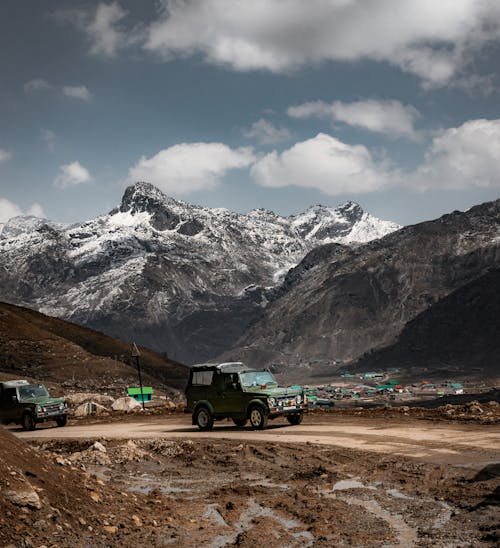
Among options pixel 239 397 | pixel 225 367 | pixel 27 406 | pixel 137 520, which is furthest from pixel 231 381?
pixel 137 520

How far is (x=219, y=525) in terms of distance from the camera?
13648 millimetres

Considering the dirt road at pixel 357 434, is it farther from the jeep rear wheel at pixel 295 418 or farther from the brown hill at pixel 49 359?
the brown hill at pixel 49 359

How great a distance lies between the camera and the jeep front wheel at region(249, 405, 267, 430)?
87.4 feet

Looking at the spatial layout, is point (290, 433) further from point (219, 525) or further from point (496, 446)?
point (219, 525)

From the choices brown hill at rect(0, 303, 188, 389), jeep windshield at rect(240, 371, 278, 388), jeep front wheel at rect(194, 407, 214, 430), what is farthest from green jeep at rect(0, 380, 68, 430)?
brown hill at rect(0, 303, 188, 389)

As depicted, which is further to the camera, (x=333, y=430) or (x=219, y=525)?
(x=333, y=430)

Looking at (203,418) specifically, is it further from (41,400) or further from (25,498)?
(25,498)

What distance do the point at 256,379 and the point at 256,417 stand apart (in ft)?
4.99

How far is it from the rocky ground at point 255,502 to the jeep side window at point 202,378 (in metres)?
7.48

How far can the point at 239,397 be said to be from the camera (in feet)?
88.8

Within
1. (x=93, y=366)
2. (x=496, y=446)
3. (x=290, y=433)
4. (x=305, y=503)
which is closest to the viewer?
(x=305, y=503)

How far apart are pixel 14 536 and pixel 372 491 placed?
8.04 metres

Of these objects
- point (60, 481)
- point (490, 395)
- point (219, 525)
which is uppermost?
point (60, 481)

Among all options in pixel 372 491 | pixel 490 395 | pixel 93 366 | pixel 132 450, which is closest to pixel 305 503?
pixel 372 491
